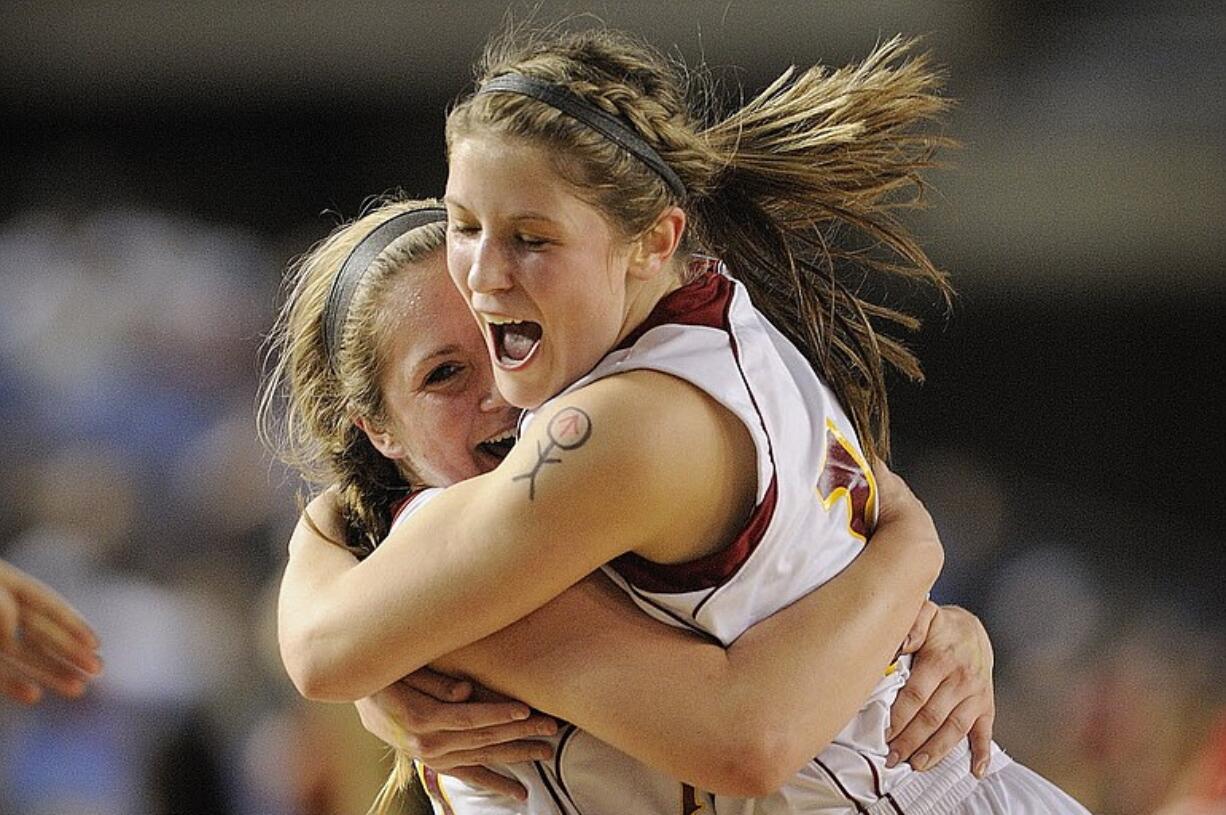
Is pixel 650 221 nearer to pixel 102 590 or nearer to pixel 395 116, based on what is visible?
pixel 395 116

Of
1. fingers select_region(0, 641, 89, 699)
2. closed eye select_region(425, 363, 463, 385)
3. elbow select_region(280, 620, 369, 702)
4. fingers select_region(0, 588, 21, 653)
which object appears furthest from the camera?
fingers select_region(0, 641, 89, 699)

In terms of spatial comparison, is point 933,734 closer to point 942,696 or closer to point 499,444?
point 942,696

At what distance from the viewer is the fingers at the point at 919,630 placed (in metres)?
1.55

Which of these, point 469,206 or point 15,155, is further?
point 15,155

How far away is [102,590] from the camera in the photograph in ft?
12.2

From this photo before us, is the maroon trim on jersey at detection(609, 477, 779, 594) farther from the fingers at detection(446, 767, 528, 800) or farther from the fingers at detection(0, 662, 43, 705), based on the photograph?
the fingers at detection(0, 662, 43, 705)

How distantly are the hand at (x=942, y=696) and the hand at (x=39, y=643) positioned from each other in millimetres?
1728

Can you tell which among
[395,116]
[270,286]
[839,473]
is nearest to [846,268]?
[395,116]

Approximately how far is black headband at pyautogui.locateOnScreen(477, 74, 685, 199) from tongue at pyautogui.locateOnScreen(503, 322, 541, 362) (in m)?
0.18

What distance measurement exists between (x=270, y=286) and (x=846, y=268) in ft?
4.84

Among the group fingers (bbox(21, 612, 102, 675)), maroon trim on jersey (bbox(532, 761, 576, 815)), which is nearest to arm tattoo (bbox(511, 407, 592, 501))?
maroon trim on jersey (bbox(532, 761, 576, 815))

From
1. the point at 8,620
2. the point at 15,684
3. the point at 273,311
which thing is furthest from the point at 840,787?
the point at 273,311

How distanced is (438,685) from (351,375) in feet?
1.20

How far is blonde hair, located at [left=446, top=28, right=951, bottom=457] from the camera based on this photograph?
1374 mm
